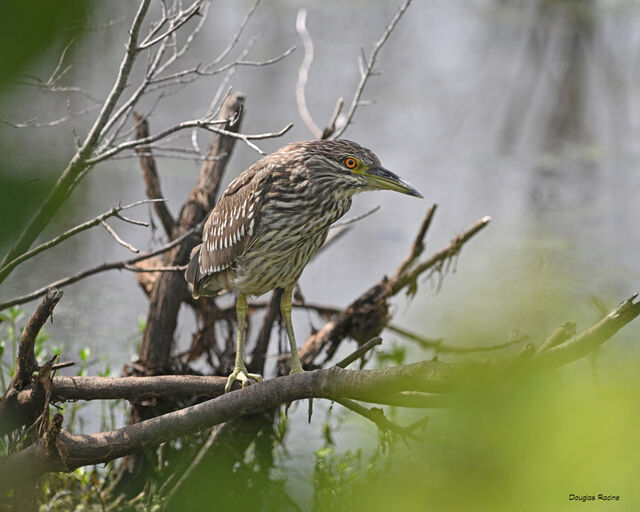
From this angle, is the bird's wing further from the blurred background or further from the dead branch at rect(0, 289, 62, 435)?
the dead branch at rect(0, 289, 62, 435)

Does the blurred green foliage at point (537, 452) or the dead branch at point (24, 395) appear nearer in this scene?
the blurred green foliage at point (537, 452)

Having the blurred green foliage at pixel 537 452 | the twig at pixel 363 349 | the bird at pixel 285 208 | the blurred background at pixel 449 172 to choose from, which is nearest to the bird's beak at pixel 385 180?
the bird at pixel 285 208

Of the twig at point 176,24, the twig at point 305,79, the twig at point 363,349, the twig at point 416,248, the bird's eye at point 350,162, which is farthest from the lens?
the twig at point 305,79

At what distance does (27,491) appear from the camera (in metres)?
2.33

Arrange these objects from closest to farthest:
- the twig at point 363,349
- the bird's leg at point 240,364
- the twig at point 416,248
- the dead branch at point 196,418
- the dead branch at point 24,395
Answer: the dead branch at point 196,418 → the twig at point 363,349 → the dead branch at point 24,395 → the bird's leg at point 240,364 → the twig at point 416,248

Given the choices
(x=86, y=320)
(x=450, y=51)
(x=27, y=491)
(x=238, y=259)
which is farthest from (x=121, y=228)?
(x=450, y=51)

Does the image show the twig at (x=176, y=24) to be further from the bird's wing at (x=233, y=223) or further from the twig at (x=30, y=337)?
the twig at (x=30, y=337)

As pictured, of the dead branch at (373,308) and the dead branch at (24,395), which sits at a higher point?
the dead branch at (373,308)

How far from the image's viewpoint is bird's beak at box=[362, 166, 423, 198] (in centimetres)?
251

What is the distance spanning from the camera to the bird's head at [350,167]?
2.56m

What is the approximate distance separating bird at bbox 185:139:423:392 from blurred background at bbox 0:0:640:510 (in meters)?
0.41

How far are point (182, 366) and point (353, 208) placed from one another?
2.59m

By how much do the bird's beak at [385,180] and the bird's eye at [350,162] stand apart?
0.04 meters

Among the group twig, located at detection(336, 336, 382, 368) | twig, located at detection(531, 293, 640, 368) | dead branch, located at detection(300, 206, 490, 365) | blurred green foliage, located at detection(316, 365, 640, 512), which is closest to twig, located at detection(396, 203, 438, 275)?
dead branch, located at detection(300, 206, 490, 365)
